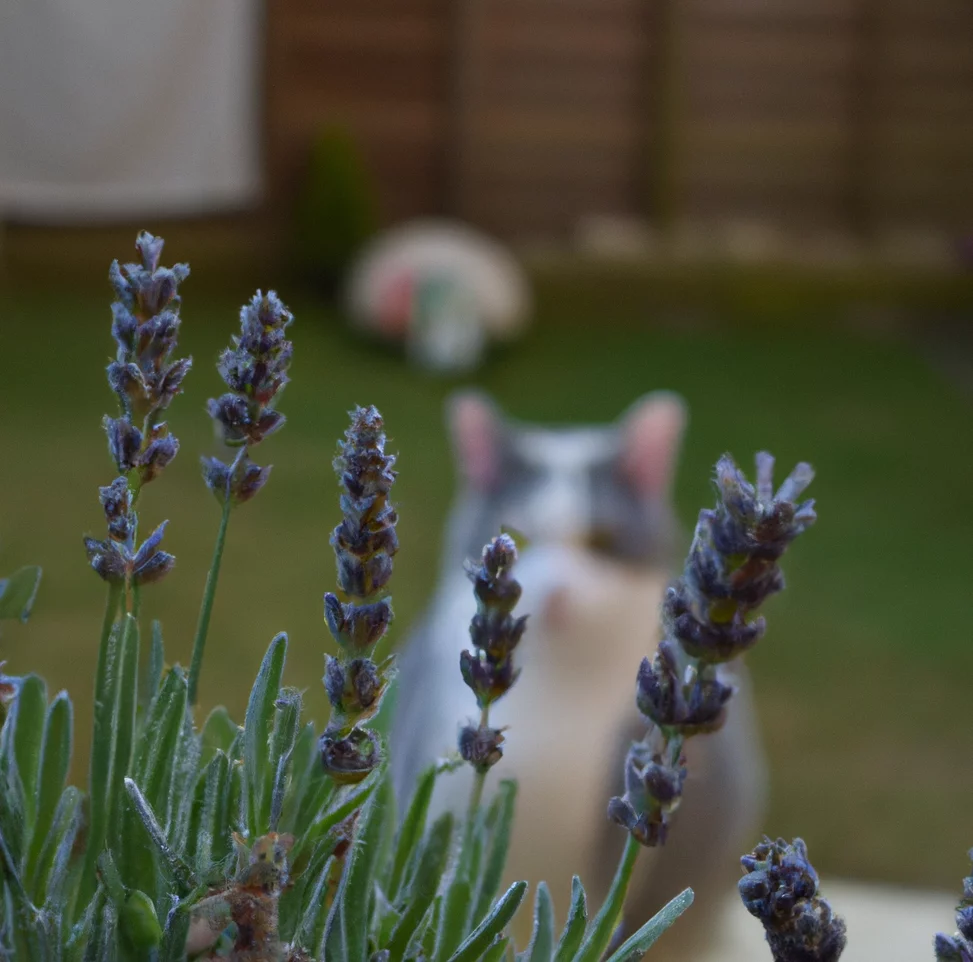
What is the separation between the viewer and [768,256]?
3.96m

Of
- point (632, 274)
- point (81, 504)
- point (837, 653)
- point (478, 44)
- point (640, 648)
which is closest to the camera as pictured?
point (640, 648)

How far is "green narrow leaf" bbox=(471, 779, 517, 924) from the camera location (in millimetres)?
305

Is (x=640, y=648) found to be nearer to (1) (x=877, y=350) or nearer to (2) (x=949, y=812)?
(2) (x=949, y=812)

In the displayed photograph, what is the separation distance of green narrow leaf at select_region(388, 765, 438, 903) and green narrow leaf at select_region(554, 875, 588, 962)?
0.06 metres

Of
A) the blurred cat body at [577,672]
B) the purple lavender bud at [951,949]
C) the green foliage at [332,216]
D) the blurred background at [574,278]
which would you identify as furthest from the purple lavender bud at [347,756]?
the green foliage at [332,216]

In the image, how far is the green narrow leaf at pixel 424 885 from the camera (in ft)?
0.87

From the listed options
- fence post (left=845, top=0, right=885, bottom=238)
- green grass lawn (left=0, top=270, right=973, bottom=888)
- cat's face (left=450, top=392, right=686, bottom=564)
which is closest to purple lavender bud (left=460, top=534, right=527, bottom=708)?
green grass lawn (left=0, top=270, right=973, bottom=888)

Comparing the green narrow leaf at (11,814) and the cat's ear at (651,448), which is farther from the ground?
the cat's ear at (651,448)

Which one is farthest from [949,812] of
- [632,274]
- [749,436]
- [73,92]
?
[632,274]

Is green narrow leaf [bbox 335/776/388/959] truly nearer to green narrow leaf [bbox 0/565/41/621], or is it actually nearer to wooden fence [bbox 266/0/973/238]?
green narrow leaf [bbox 0/565/41/621]

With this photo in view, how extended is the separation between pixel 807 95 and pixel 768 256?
3.35 feet

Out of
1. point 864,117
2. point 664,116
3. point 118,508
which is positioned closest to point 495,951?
point 118,508

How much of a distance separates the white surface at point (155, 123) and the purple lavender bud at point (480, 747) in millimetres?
2762

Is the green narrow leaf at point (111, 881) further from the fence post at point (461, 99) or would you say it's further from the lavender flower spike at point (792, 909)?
the fence post at point (461, 99)
